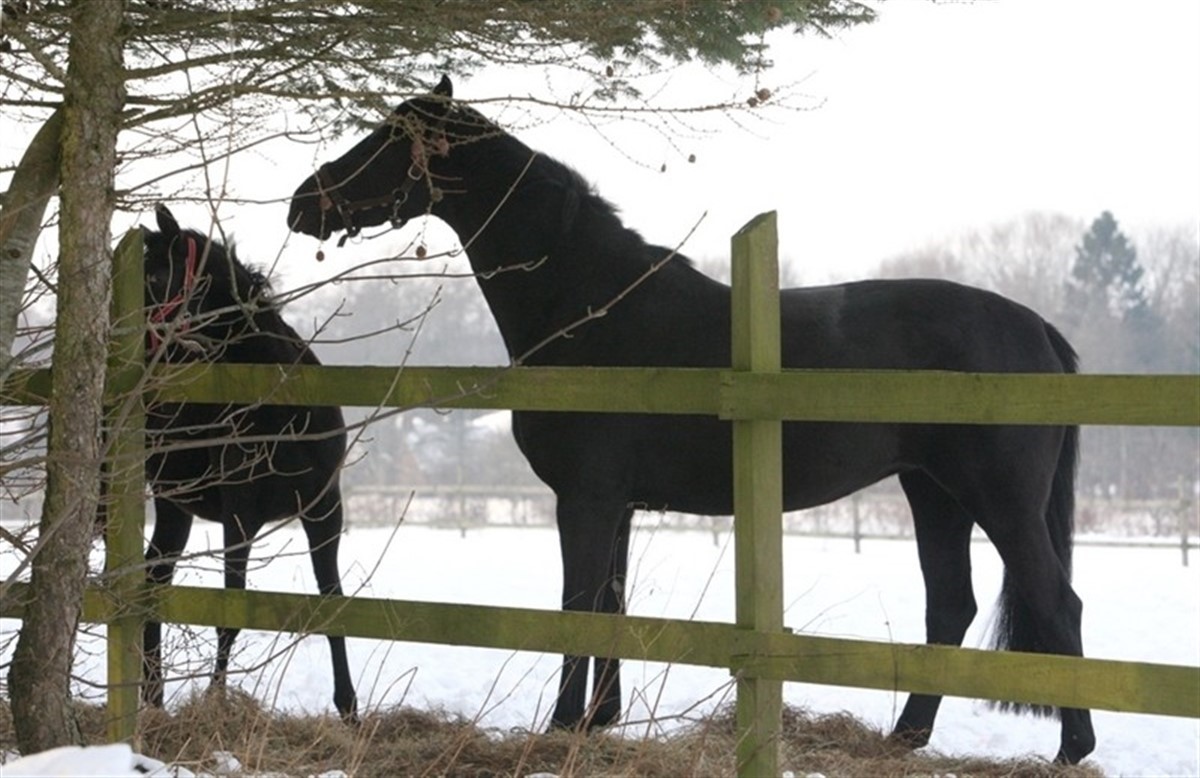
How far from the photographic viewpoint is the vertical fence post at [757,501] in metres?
4.24

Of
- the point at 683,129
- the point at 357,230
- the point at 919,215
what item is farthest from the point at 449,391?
the point at 919,215

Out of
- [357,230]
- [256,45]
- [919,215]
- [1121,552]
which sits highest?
[919,215]

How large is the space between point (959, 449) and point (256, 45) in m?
3.18

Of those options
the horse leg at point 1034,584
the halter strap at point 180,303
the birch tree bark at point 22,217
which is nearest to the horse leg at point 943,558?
the horse leg at point 1034,584

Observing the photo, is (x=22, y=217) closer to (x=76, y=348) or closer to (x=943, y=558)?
(x=76, y=348)

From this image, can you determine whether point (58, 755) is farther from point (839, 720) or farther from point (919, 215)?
point (919, 215)

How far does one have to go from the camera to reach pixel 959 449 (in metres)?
6.14

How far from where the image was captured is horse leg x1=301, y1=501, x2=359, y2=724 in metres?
6.66

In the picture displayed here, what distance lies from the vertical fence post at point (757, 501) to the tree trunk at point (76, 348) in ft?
6.38

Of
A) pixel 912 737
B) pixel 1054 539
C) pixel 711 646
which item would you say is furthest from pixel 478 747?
pixel 1054 539

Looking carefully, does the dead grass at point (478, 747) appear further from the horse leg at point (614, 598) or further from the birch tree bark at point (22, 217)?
the birch tree bark at point (22, 217)

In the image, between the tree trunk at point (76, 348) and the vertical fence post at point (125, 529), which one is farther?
the vertical fence post at point (125, 529)

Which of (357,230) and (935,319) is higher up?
(357,230)

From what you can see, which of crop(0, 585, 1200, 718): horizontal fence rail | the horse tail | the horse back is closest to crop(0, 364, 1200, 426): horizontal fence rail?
crop(0, 585, 1200, 718): horizontal fence rail
